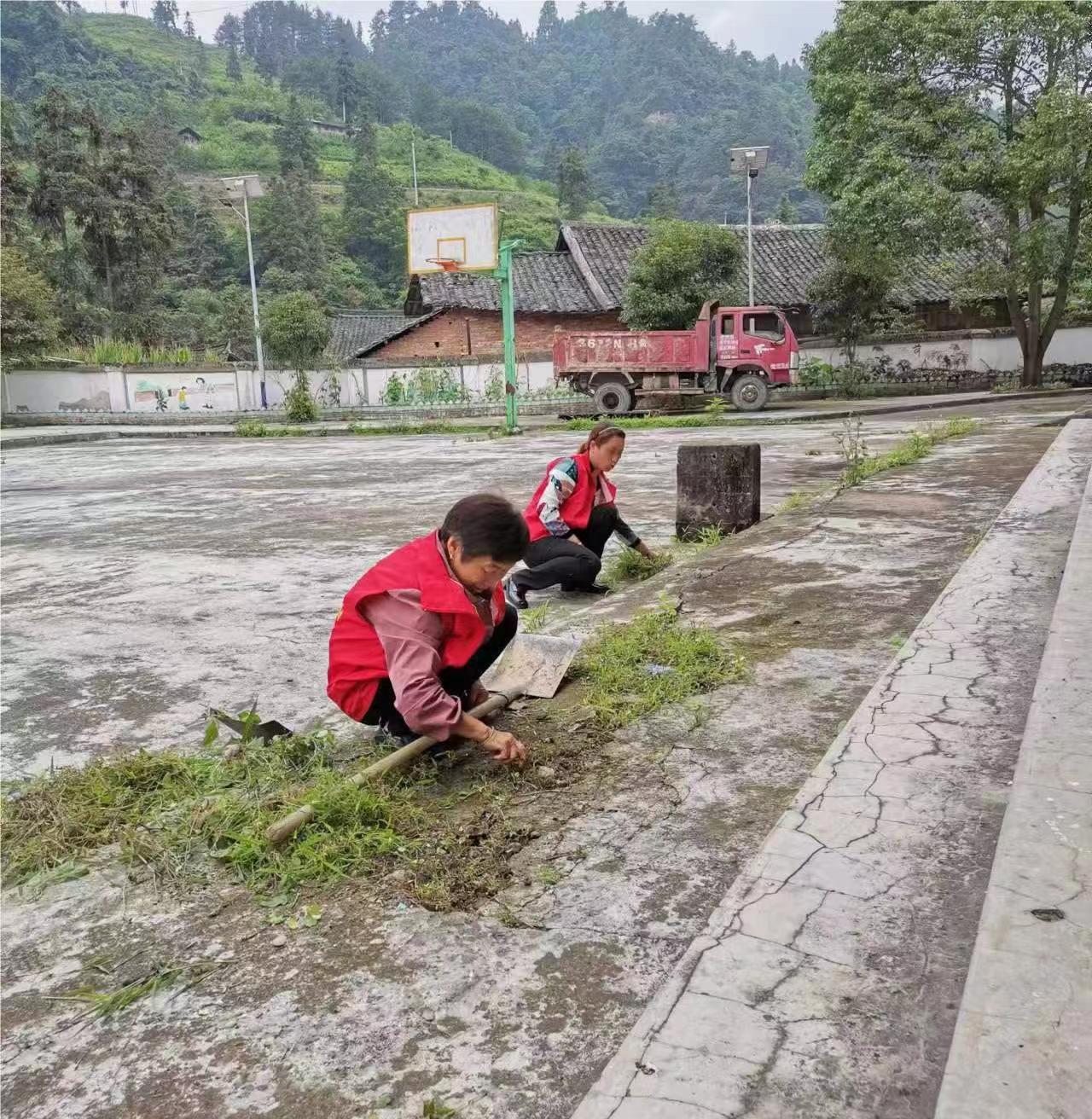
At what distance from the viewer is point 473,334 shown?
92.6ft

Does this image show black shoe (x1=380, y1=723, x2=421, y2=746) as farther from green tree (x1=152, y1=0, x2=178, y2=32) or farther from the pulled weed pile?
green tree (x1=152, y1=0, x2=178, y2=32)

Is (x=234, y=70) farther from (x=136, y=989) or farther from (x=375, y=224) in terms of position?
(x=136, y=989)

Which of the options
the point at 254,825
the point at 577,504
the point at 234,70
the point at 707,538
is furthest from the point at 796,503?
the point at 234,70

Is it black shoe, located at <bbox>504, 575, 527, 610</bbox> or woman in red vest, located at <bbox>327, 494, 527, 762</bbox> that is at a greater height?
woman in red vest, located at <bbox>327, 494, 527, 762</bbox>

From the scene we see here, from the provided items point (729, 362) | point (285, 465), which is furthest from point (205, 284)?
point (285, 465)

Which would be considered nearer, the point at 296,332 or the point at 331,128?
the point at 296,332

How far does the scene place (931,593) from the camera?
4.20 m

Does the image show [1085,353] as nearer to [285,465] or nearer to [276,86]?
[285,465]

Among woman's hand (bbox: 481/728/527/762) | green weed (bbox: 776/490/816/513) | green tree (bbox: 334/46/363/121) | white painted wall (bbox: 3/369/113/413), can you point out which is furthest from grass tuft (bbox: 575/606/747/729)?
green tree (bbox: 334/46/363/121)

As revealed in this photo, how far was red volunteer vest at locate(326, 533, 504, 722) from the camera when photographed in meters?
2.52

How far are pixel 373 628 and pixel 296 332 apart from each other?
87.3 ft

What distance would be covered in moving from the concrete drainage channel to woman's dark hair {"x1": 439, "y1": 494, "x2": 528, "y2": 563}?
0.91 m

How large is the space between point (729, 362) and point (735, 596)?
662 inches

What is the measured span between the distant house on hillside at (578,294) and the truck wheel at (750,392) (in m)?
6.26
